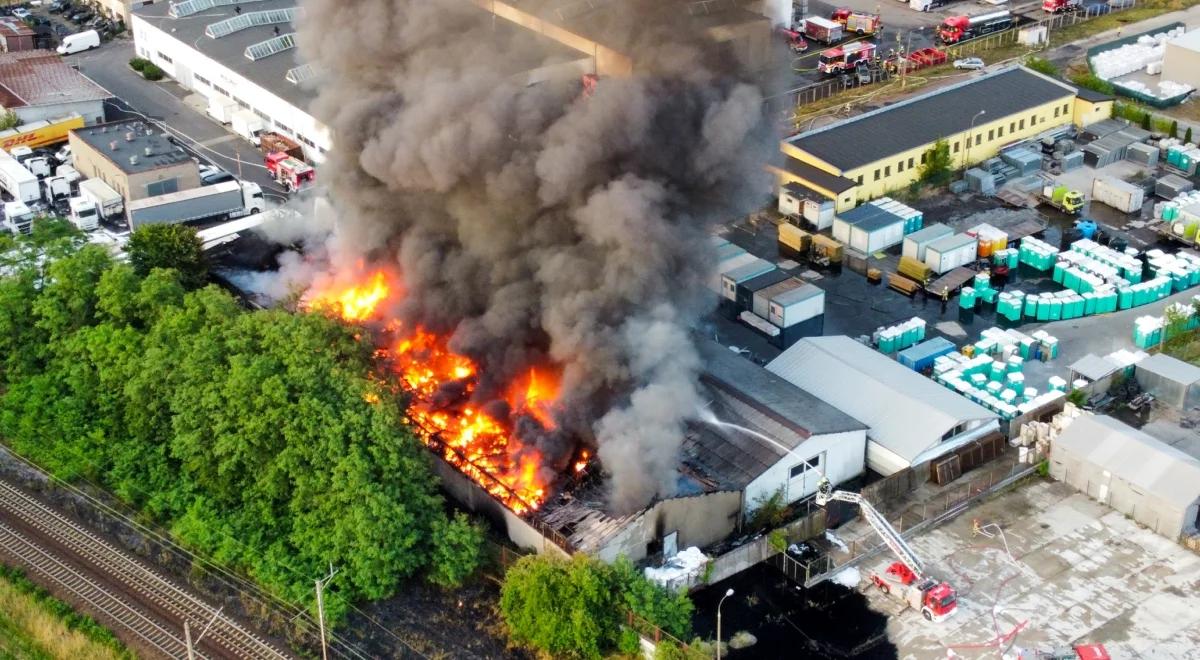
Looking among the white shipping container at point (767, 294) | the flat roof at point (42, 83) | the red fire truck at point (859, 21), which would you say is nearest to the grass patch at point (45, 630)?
the white shipping container at point (767, 294)

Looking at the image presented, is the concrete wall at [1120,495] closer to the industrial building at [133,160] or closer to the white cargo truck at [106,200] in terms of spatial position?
the industrial building at [133,160]

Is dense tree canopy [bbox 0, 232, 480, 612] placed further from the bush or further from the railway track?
the bush

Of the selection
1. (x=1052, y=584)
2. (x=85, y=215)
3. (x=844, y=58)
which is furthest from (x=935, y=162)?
(x=85, y=215)

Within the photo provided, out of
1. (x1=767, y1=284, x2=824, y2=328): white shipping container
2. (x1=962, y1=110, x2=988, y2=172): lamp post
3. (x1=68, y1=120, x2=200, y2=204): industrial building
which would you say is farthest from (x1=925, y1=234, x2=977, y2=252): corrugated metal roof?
(x1=68, y1=120, x2=200, y2=204): industrial building

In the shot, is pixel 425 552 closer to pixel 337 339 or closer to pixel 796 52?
pixel 337 339

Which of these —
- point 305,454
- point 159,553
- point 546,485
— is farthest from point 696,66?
point 159,553

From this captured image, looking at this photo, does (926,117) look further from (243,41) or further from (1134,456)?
(243,41)
